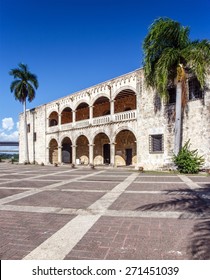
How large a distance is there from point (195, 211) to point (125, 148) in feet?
62.8

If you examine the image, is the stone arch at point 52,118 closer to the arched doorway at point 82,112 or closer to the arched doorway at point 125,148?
the arched doorway at point 82,112

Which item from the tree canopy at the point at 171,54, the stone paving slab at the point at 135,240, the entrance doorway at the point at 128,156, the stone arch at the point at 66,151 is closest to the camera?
the stone paving slab at the point at 135,240

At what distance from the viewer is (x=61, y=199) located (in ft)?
25.2

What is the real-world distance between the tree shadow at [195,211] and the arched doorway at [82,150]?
69.3 ft

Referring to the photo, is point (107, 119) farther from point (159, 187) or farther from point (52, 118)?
point (159, 187)

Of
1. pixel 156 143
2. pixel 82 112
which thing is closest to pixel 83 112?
pixel 82 112

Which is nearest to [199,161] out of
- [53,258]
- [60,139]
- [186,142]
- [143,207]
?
[186,142]

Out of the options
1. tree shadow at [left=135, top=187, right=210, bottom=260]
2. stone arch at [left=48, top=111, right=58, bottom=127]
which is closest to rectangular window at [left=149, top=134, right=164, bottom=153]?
tree shadow at [left=135, top=187, right=210, bottom=260]

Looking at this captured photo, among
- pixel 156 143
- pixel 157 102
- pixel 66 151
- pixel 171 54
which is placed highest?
pixel 171 54

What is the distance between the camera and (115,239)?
4.13 m

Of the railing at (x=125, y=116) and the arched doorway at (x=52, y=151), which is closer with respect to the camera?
the railing at (x=125, y=116)

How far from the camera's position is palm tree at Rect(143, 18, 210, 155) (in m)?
15.3

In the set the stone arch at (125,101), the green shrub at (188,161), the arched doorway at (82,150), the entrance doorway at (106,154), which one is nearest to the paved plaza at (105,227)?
the green shrub at (188,161)

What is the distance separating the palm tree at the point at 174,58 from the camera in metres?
15.3
